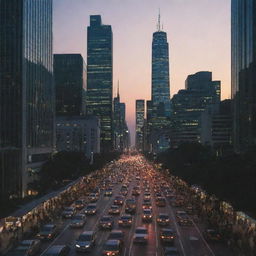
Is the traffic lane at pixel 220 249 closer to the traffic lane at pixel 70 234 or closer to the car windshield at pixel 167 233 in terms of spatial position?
the car windshield at pixel 167 233

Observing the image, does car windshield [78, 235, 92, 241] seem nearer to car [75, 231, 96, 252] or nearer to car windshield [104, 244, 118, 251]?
car [75, 231, 96, 252]

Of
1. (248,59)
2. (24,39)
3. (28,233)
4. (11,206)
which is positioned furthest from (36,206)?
(248,59)

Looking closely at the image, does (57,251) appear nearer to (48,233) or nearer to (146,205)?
(48,233)

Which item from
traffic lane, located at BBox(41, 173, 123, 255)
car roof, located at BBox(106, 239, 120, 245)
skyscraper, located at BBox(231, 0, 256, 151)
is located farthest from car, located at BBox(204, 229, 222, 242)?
skyscraper, located at BBox(231, 0, 256, 151)

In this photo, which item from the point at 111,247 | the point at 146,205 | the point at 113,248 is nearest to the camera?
the point at 113,248

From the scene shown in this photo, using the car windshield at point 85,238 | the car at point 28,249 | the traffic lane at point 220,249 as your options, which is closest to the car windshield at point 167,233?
the traffic lane at point 220,249

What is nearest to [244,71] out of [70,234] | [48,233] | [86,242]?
[70,234]
